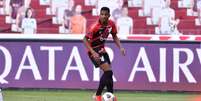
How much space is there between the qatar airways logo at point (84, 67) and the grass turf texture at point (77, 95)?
11.2 inches

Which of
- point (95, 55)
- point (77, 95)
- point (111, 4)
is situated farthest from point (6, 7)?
point (95, 55)

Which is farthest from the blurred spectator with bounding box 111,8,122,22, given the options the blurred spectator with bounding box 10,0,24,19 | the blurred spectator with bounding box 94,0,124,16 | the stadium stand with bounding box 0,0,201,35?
the blurred spectator with bounding box 10,0,24,19

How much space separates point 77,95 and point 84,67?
0.89 metres

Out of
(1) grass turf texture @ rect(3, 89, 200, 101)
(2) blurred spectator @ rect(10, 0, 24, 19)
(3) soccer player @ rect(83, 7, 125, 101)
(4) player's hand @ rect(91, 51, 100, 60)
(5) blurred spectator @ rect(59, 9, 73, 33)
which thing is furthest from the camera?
(2) blurred spectator @ rect(10, 0, 24, 19)

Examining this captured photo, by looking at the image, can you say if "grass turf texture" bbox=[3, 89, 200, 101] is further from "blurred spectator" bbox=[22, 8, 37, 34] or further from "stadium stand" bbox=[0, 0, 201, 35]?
"stadium stand" bbox=[0, 0, 201, 35]

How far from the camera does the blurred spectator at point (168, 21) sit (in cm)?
1307

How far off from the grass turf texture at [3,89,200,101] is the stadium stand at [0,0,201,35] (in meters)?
2.81

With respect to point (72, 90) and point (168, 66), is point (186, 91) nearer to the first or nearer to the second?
point (168, 66)

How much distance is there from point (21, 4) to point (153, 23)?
11.8ft

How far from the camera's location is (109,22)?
8.00 metres

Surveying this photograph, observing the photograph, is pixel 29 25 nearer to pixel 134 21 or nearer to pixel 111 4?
pixel 111 4

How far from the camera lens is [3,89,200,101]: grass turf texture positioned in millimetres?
9844

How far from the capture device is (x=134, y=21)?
13836 mm

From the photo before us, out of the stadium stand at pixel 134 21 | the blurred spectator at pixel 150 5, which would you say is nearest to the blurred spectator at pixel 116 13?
the stadium stand at pixel 134 21
